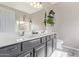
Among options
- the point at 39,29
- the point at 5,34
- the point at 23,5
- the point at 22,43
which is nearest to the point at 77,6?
the point at 39,29

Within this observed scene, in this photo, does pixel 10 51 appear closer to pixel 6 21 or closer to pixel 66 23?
pixel 6 21

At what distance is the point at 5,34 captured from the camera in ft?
3.79

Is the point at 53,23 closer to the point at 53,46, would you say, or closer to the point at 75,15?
the point at 75,15

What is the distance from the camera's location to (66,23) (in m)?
2.78

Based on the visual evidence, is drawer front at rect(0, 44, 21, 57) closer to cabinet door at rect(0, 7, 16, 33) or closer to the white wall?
cabinet door at rect(0, 7, 16, 33)

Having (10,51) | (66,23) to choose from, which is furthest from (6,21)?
(66,23)

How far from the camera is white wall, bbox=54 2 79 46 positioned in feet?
A: 9.04

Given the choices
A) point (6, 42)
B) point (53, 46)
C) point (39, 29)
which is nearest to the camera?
point (6, 42)

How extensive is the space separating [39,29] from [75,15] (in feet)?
3.77

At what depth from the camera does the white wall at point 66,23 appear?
2.75 meters

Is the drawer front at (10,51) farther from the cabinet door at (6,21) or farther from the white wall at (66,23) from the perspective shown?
the white wall at (66,23)

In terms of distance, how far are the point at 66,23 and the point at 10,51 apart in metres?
1.95

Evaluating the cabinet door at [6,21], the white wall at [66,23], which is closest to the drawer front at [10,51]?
the cabinet door at [6,21]

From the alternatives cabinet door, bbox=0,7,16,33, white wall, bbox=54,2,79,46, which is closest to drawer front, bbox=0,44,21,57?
cabinet door, bbox=0,7,16,33
